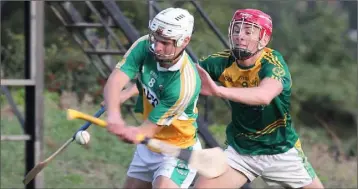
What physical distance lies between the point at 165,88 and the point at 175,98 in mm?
97

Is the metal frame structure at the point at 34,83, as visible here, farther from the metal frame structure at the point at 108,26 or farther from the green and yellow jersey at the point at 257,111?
the green and yellow jersey at the point at 257,111

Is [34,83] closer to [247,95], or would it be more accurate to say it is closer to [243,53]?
[243,53]

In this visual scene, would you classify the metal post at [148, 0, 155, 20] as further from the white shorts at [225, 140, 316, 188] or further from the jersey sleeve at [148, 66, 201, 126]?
the jersey sleeve at [148, 66, 201, 126]

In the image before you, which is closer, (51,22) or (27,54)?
(27,54)

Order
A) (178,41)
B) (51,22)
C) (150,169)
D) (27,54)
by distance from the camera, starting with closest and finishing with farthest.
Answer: (178,41) < (150,169) < (27,54) < (51,22)

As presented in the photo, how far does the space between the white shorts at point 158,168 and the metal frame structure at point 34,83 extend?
2.55 m

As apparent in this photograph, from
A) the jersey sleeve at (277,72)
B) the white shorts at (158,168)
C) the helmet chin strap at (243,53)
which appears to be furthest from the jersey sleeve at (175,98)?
the jersey sleeve at (277,72)

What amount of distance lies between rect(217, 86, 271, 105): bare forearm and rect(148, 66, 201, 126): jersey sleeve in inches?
7.7

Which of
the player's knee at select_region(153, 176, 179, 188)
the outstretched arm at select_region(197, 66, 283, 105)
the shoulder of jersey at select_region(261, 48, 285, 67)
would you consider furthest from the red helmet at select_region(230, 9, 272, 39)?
the player's knee at select_region(153, 176, 179, 188)

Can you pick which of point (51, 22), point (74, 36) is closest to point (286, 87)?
point (74, 36)

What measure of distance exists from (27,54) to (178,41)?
10.9 ft

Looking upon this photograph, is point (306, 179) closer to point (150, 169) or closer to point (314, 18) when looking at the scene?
point (150, 169)

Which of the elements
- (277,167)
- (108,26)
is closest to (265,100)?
(277,167)

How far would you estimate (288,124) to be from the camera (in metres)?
7.32
